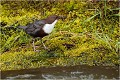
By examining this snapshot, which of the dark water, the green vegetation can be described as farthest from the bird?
the dark water

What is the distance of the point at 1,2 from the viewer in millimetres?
6836

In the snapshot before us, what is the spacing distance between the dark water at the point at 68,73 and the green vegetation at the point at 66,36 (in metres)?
0.18

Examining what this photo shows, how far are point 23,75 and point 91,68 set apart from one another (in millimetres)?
908

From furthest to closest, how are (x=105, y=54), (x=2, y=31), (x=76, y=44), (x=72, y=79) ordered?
(x=2, y=31)
(x=76, y=44)
(x=105, y=54)
(x=72, y=79)

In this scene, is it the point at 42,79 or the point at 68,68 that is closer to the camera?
the point at 42,79

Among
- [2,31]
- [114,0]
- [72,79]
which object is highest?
[114,0]

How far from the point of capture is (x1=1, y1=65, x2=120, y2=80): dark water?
4.50 metres

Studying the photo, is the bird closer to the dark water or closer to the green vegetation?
the green vegetation

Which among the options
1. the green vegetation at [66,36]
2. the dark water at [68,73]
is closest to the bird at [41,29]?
the green vegetation at [66,36]

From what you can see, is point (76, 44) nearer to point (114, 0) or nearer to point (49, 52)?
point (49, 52)

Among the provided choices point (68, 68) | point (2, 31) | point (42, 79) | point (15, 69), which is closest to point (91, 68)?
point (68, 68)

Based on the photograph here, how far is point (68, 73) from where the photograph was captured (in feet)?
15.2

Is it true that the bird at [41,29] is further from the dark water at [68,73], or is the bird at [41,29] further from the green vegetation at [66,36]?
the dark water at [68,73]

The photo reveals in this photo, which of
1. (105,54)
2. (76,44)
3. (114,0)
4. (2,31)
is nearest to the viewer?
(105,54)
